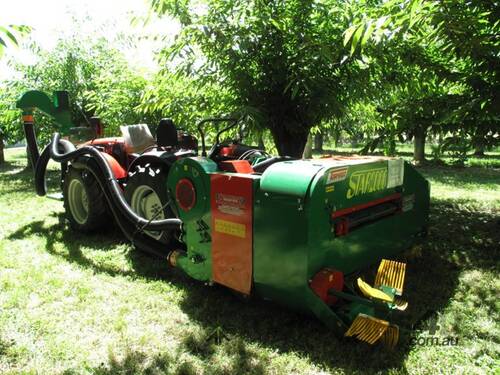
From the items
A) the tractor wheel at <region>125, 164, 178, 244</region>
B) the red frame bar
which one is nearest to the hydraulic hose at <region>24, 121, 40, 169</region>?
the tractor wheel at <region>125, 164, 178, 244</region>

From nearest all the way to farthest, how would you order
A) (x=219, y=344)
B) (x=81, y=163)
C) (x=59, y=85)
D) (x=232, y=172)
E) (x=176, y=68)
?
(x=219, y=344) < (x=232, y=172) < (x=81, y=163) < (x=176, y=68) < (x=59, y=85)

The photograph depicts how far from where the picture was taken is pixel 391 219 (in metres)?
3.57

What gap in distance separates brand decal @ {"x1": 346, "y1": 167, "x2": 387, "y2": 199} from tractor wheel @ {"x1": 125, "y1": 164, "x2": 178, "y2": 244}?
1.76m

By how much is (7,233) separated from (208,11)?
366cm

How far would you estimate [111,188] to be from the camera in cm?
428

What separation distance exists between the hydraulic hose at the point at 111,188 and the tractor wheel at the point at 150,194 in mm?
203

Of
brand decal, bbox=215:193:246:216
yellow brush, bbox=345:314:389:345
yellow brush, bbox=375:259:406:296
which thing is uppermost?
brand decal, bbox=215:193:246:216

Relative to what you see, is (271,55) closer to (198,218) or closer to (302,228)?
(198,218)

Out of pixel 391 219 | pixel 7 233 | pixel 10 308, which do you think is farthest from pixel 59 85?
pixel 391 219

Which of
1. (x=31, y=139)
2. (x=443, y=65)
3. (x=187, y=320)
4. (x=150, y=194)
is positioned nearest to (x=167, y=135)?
(x=150, y=194)

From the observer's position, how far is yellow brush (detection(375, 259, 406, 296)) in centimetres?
301

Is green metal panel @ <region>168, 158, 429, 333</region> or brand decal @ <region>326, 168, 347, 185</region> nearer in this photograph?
green metal panel @ <region>168, 158, 429, 333</region>

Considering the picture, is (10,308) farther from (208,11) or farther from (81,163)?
(208,11)

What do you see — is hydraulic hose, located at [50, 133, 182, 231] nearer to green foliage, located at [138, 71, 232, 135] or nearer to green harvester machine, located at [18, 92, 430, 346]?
green harvester machine, located at [18, 92, 430, 346]
